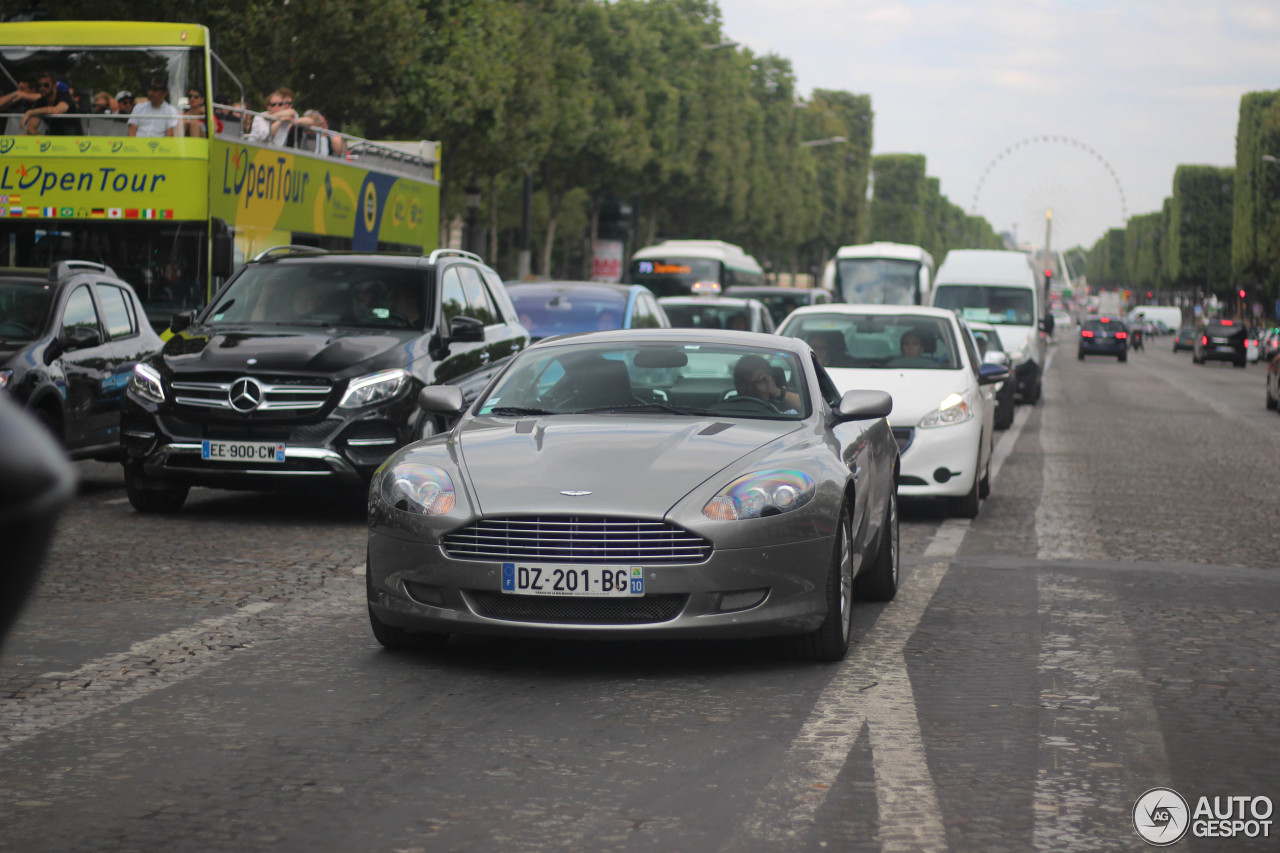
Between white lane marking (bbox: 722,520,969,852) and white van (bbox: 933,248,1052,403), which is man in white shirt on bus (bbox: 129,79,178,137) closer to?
white lane marking (bbox: 722,520,969,852)

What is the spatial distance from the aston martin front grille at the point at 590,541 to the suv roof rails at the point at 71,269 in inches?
293

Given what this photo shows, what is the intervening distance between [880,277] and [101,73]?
27.3 m

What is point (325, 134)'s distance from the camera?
1772 centimetres

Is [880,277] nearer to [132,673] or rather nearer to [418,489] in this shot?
[418,489]

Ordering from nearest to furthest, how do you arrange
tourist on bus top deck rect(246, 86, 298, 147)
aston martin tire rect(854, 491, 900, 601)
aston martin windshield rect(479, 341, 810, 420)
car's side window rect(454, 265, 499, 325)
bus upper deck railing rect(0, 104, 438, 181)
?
aston martin windshield rect(479, 341, 810, 420), aston martin tire rect(854, 491, 900, 601), car's side window rect(454, 265, 499, 325), bus upper deck railing rect(0, 104, 438, 181), tourist on bus top deck rect(246, 86, 298, 147)

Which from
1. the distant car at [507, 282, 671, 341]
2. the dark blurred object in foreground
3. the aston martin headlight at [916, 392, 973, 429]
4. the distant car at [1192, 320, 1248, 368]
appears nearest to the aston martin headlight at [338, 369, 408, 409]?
the aston martin headlight at [916, 392, 973, 429]

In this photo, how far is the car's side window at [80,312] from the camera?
12.2 m

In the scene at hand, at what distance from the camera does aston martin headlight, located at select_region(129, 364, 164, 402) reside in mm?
10891

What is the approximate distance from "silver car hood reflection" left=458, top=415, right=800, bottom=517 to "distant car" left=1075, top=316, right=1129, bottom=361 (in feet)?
196

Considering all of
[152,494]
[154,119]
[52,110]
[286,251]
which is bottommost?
[152,494]

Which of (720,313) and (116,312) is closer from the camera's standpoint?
(116,312)

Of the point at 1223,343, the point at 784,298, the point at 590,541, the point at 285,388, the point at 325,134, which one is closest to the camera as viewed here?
the point at 590,541

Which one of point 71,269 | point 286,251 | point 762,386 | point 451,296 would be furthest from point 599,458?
point 71,269

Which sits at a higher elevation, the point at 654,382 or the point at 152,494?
the point at 654,382
